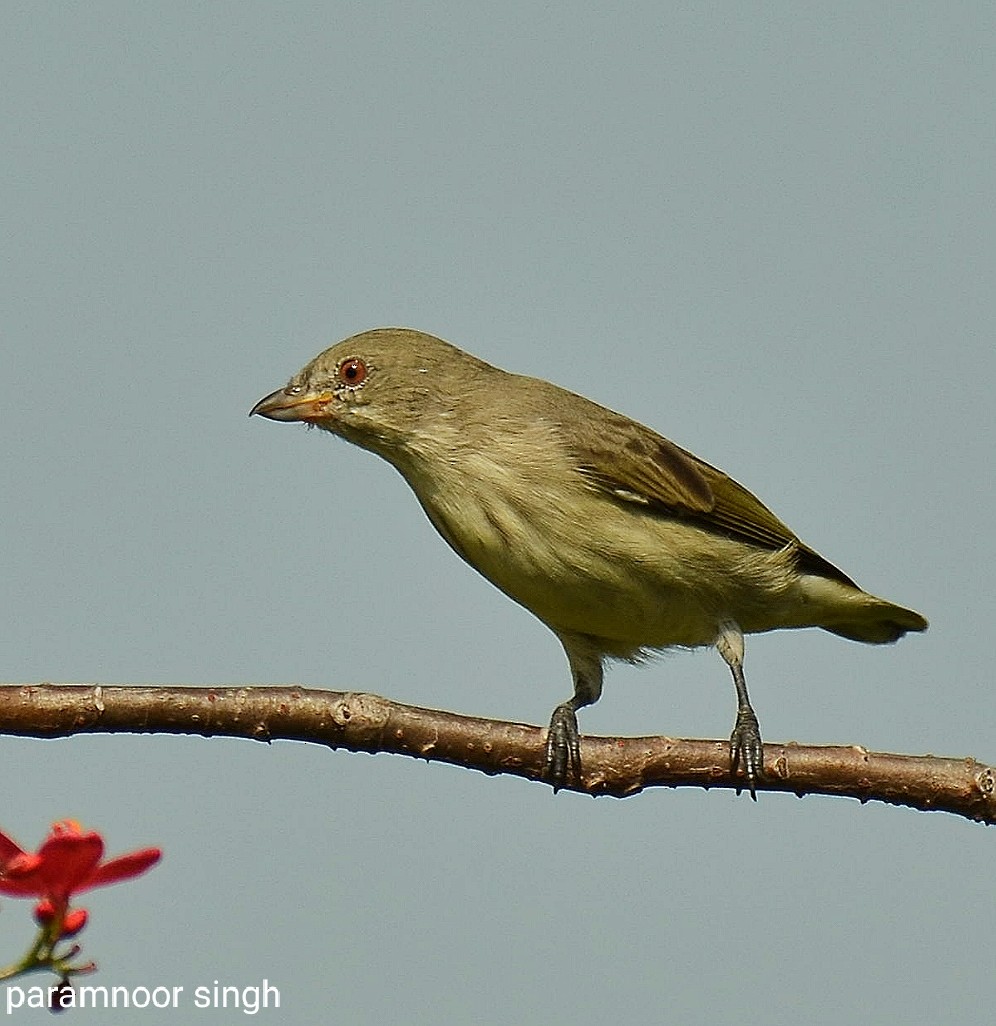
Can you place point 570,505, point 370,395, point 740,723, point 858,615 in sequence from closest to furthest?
point 740,723, point 570,505, point 370,395, point 858,615

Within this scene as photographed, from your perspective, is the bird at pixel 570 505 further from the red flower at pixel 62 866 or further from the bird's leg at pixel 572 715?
the red flower at pixel 62 866

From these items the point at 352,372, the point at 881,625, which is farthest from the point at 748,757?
the point at 881,625

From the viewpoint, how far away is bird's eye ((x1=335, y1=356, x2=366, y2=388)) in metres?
8.05

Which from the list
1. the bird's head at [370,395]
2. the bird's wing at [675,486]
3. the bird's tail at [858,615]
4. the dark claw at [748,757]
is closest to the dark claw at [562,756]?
the dark claw at [748,757]

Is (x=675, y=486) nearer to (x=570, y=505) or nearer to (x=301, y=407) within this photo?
(x=570, y=505)

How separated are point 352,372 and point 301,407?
0.33 m

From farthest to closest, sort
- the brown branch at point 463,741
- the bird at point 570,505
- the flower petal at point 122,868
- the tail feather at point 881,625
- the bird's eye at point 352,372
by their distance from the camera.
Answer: the tail feather at point 881,625, the bird's eye at point 352,372, the bird at point 570,505, the brown branch at point 463,741, the flower petal at point 122,868

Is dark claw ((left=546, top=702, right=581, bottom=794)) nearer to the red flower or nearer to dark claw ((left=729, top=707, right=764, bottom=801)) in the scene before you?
dark claw ((left=729, top=707, right=764, bottom=801))

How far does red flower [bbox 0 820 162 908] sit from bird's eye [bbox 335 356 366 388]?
5795 millimetres

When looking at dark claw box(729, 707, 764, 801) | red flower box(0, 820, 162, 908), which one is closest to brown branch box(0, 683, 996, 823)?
dark claw box(729, 707, 764, 801)

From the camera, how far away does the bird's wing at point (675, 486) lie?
7.89 m

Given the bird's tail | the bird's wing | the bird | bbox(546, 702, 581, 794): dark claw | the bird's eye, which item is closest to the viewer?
bbox(546, 702, 581, 794): dark claw

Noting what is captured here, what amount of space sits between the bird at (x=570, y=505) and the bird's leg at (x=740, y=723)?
0.02 meters

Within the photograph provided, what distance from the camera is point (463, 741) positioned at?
Answer: 505 cm
